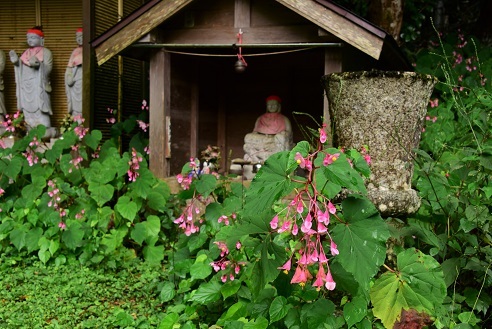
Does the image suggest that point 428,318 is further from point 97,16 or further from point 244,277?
point 97,16

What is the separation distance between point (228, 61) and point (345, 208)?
5.38m

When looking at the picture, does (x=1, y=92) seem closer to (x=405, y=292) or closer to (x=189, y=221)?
(x=189, y=221)

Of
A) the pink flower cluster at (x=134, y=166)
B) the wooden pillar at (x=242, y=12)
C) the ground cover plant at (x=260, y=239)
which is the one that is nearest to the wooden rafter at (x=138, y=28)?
the wooden pillar at (x=242, y=12)

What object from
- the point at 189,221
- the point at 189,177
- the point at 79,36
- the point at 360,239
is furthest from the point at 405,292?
the point at 79,36

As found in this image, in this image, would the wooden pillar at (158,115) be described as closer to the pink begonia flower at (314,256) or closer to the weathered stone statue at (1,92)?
the weathered stone statue at (1,92)

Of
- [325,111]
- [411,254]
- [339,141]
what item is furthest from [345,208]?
[325,111]

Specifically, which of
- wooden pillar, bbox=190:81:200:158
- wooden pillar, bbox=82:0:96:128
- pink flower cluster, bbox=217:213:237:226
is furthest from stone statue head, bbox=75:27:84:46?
pink flower cluster, bbox=217:213:237:226

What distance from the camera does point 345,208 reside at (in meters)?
2.34

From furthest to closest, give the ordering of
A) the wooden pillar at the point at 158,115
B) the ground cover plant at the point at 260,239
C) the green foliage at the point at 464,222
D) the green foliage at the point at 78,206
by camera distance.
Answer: the wooden pillar at the point at 158,115
the green foliage at the point at 78,206
the green foliage at the point at 464,222
the ground cover plant at the point at 260,239

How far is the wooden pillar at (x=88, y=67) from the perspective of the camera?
247 inches

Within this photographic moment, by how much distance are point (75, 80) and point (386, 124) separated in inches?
210

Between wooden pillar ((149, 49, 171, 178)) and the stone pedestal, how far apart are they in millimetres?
2863

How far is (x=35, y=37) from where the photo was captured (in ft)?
25.1

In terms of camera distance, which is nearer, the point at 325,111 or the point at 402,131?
the point at 402,131
